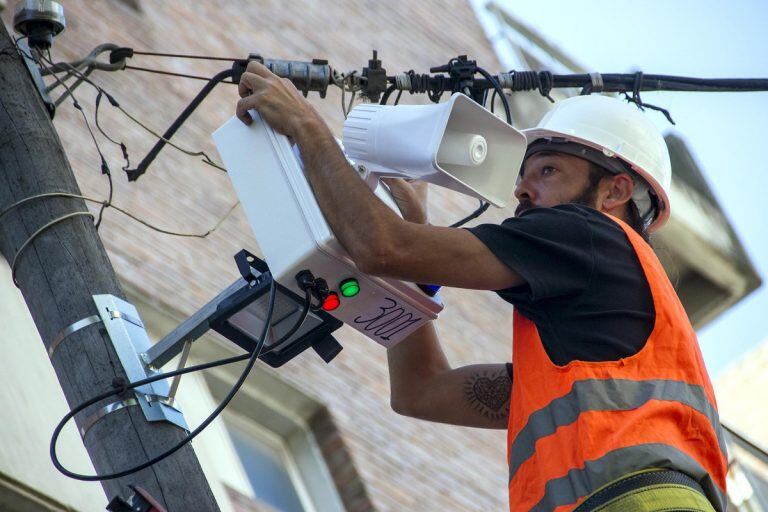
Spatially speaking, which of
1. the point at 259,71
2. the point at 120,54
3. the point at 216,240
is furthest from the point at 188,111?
the point at 216,240

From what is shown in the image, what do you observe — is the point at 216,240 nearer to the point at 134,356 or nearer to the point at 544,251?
the point at 134,356

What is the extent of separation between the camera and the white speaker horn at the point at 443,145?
12.5 feet

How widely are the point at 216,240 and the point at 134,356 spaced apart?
3441 mm

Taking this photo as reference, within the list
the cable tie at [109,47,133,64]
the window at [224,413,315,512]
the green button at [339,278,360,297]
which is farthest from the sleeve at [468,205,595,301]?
the window at [224,413,315,512]

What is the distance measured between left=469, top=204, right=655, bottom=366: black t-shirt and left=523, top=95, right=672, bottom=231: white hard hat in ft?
2.36

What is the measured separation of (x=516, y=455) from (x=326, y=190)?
81 centimetres

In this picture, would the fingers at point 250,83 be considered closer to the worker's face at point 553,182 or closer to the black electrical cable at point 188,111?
the black electrical cable at point 188,111

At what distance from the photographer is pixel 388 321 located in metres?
4.03

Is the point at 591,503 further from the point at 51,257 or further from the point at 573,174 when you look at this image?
the point at 51,257

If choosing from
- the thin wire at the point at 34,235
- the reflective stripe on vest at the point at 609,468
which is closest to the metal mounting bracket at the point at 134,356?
the thin wire at the point at 34,235

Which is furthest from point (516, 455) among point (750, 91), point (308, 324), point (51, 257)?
point (750, 91)

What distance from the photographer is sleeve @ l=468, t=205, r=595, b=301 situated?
3.69 m

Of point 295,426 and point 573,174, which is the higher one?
point 295,426

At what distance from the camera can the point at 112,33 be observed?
7.74 m
